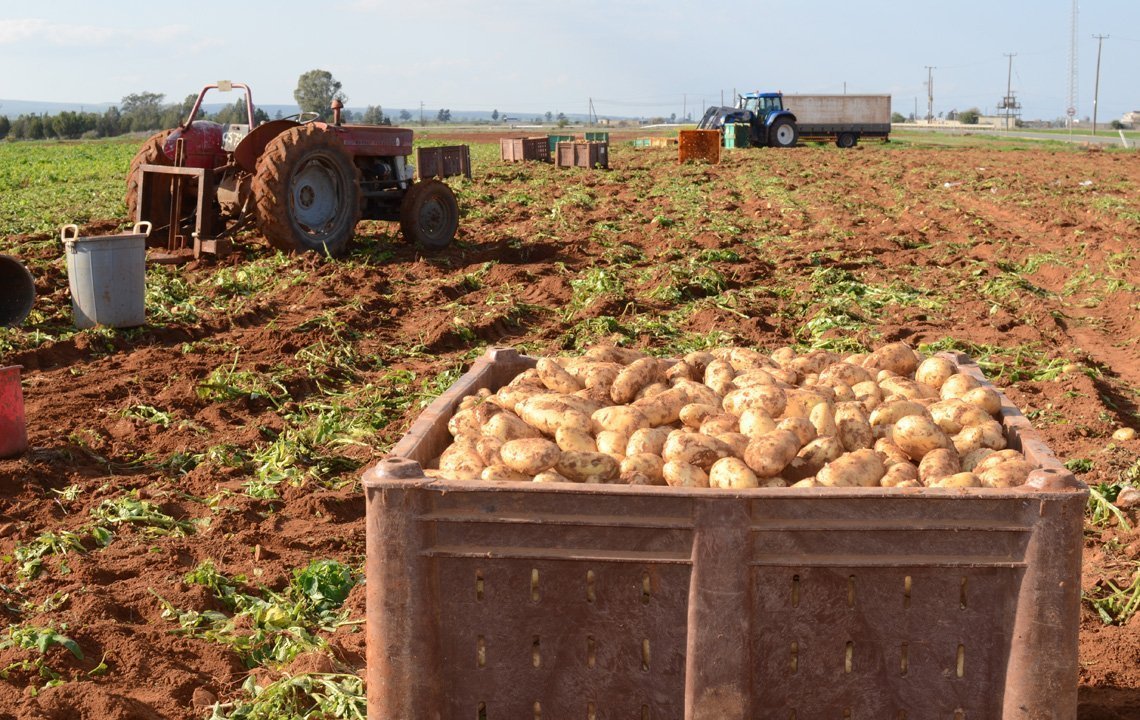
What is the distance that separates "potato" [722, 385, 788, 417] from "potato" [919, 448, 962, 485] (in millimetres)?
Result: 460

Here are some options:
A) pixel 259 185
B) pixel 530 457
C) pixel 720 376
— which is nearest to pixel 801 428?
pixel 720 376

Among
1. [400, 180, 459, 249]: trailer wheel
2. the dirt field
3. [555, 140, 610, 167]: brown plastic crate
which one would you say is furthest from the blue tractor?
[400, 180, 459, 249]: trailer wheel

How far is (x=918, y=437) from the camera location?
3107 mm

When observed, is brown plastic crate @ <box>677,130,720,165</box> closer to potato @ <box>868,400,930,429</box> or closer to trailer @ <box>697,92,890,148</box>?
trailer @ <box>697,92,890,148</box>

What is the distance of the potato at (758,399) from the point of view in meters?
3.34

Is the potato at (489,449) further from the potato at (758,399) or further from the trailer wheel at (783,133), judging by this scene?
the trailer wheel at (783,133)

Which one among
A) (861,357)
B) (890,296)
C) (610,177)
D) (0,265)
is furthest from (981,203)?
(861,357)

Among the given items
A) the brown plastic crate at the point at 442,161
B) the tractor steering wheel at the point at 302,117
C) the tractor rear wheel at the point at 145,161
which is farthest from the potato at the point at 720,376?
the brown plastic crate at the point at 442,161

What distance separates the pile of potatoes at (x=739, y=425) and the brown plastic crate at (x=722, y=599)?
0.25 m

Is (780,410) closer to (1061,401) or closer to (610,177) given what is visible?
(1061,401)

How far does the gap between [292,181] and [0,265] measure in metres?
3.19

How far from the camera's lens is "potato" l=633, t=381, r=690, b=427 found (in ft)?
11.1

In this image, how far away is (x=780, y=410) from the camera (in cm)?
334

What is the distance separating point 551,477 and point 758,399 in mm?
777
